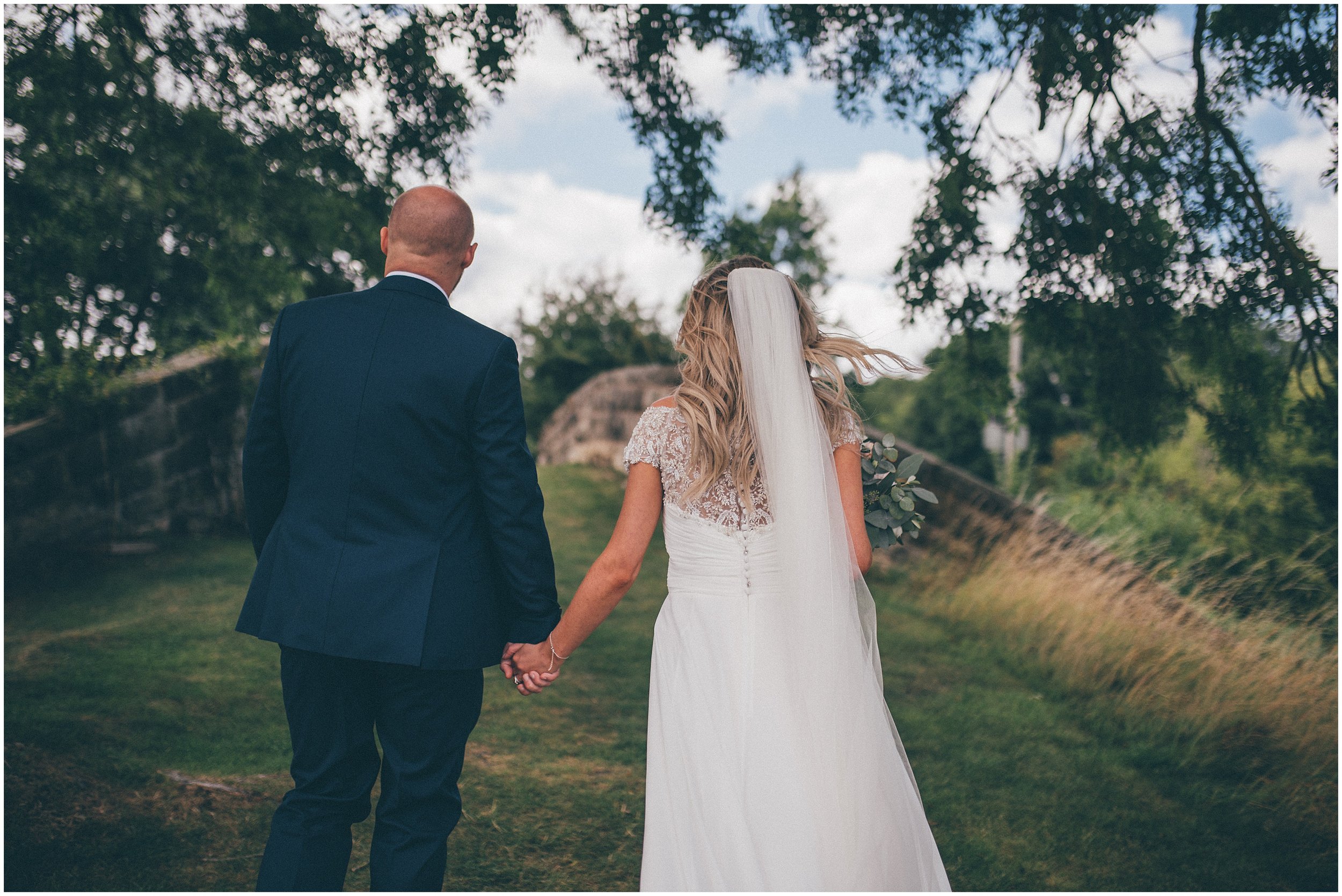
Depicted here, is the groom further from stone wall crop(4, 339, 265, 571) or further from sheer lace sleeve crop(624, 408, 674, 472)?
stone wall crop(4, 339, 265, 571)

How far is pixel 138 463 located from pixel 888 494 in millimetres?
7663

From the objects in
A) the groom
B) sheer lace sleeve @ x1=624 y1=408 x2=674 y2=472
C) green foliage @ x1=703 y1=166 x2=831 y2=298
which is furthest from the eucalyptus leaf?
→ green foliage @ x1=703 y1=166 x2=831 y2=298

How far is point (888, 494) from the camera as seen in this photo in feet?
10.4

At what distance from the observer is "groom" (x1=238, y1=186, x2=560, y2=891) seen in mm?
2459

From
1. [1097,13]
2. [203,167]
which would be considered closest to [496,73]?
[203,167]

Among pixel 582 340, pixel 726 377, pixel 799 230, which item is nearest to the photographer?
pixel 726 377

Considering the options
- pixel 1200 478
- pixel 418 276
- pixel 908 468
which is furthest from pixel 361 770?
pixel 1200 478

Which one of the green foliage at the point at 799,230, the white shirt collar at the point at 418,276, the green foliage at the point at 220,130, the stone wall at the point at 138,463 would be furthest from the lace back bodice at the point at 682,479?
the green foliage at the point at 799,230

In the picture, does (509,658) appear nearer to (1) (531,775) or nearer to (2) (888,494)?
(2) (888,494)

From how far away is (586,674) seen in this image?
6137 mm

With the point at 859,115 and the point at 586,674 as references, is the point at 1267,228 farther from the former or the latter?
the point at 586,674

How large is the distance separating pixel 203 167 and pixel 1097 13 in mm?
5227

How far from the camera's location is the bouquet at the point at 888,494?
10.2ft

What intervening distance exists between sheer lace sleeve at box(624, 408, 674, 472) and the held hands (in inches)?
25.4
